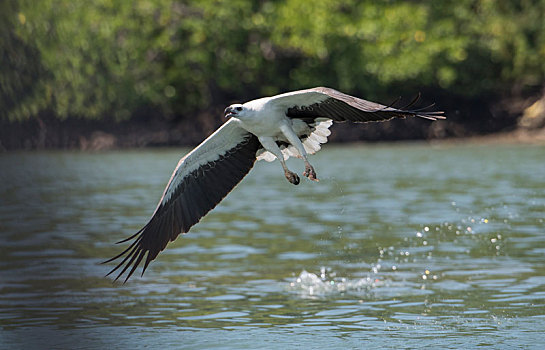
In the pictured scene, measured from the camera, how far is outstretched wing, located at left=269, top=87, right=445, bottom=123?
875 cm

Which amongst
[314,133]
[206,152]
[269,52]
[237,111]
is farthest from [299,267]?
[269,52]

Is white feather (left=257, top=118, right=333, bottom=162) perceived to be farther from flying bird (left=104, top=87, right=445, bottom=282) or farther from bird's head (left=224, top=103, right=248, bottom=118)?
bird's head (left=224, top=103, right=248, bottom=118)

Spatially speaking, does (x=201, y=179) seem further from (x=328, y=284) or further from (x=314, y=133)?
(x=328, y=284)

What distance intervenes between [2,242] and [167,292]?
5.52 metres

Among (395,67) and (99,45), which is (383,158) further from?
(99,45)

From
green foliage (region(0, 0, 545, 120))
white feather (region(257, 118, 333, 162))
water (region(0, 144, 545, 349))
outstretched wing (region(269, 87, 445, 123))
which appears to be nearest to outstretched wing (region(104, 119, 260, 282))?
white feather (region(257, 118, 333, 162))

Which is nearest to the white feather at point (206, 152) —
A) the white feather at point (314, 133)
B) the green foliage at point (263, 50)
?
the white feather at point (314, 133)

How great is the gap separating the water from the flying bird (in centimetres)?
107

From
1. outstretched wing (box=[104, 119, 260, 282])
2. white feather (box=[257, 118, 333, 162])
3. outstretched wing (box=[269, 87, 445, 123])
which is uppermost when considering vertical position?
outstretched wing (box=[269, 87, 445, 123])

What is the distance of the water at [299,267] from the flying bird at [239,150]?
107cm

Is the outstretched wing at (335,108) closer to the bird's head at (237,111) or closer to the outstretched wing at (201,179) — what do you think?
the bird's head at (237,111)

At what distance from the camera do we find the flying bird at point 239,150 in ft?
31.6

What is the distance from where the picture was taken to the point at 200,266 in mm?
14867

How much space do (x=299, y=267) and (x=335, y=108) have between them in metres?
5.21
